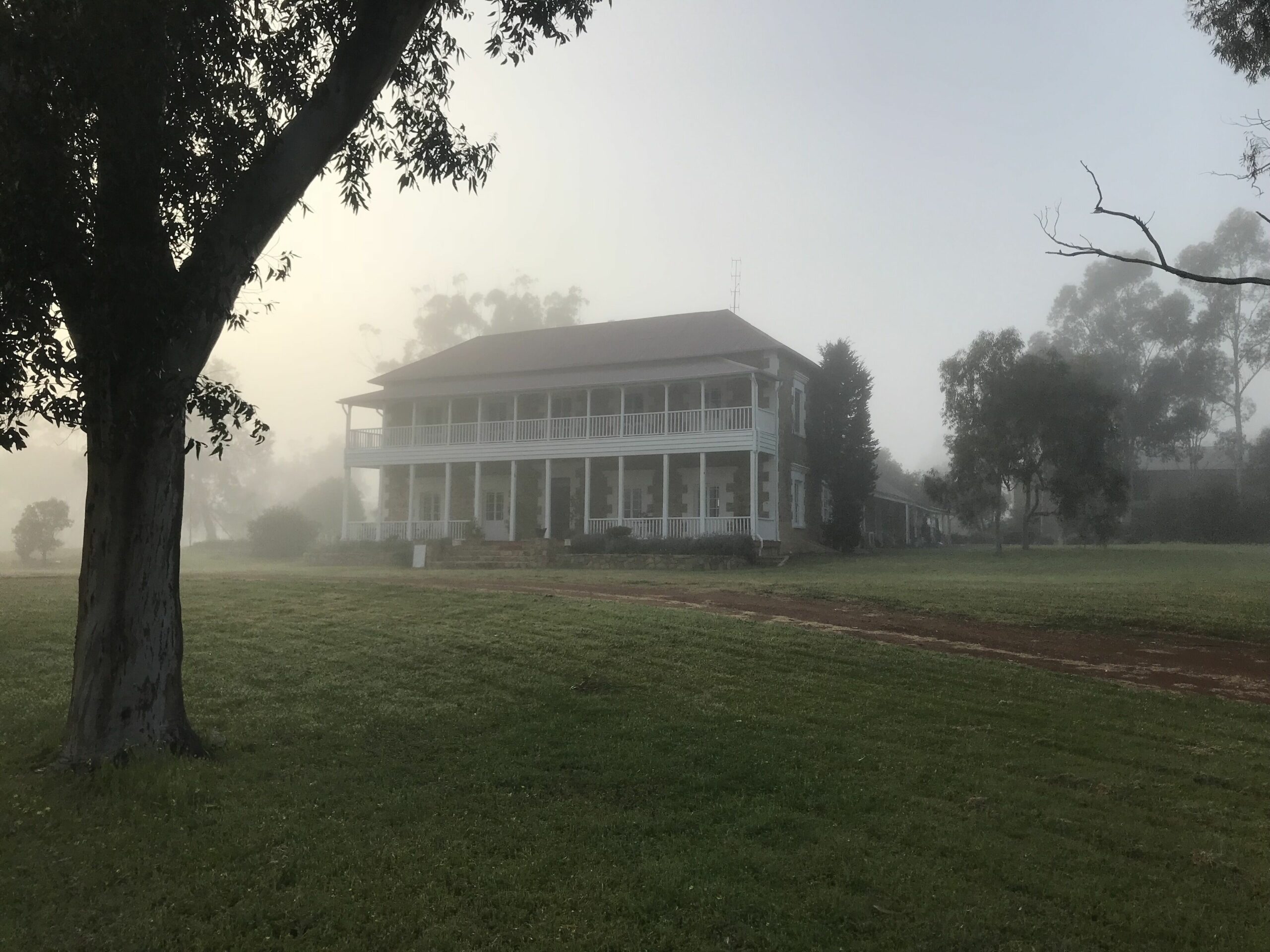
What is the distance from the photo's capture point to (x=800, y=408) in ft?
107

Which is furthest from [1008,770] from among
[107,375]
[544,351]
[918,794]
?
[544,351]

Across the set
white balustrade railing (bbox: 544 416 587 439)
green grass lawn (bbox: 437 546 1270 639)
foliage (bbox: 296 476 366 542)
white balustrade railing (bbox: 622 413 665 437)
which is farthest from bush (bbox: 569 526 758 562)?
foliage (bbox: 296 476 366 542)

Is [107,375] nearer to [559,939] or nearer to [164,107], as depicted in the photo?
[164,107]

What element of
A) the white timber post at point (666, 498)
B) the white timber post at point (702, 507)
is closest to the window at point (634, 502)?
the white timber post at point (666, 498)

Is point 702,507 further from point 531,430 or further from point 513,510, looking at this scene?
point 531,430

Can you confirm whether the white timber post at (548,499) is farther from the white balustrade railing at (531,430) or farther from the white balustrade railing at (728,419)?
the white balustrade railing at (728,419)

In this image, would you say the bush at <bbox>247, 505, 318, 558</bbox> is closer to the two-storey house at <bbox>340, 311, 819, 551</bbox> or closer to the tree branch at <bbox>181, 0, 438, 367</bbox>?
the two-storey house at <bbox>340, 311, 819, 551</bbox>

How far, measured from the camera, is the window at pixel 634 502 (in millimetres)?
31469

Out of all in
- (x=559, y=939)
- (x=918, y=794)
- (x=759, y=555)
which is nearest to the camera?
(x=559, y=939)

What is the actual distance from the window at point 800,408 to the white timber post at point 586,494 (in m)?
7.21

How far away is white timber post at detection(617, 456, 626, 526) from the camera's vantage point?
28.9m

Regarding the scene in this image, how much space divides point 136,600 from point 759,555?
20.4 meters

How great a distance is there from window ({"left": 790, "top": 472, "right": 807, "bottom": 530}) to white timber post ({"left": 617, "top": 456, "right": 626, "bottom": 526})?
564 centimetres

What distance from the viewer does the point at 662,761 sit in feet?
23.1
